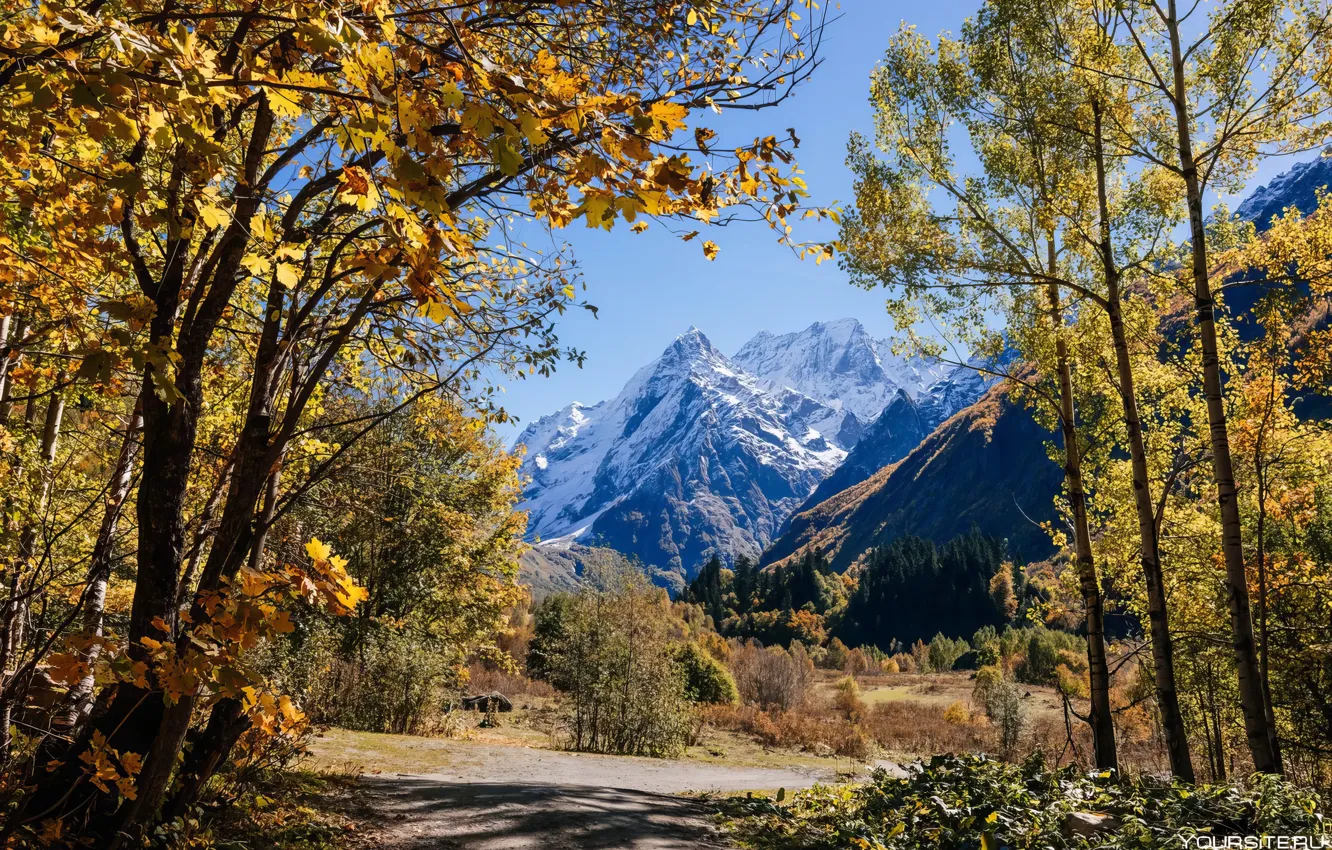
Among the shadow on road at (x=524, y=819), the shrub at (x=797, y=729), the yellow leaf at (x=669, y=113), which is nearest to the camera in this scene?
the yellow leaf at (x=669, y=113)

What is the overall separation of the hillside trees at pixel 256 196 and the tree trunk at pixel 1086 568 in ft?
27.2

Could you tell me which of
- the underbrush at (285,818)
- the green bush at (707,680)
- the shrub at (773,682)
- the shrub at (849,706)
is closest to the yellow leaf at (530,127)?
the underbrush at (285,818)

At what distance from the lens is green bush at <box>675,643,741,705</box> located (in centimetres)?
3338

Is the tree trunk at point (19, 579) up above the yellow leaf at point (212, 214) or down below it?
below

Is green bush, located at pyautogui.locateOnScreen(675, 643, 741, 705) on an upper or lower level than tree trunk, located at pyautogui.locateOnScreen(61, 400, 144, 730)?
lower

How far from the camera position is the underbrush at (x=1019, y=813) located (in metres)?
4.48

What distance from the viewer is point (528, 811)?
7.38 metres

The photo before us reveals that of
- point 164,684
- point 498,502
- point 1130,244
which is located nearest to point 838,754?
point 498,502

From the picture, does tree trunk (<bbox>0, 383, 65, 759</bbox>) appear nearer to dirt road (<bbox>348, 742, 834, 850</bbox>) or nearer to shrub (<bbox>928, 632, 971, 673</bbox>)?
dirt road (<bbox>348, 742, 834, 850</bbox>)

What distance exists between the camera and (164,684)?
86.8 inches

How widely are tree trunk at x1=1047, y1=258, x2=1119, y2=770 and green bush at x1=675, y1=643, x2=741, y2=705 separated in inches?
1007

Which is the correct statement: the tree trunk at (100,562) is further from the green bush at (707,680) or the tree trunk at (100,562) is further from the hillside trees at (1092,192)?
the green bush at (707,680)

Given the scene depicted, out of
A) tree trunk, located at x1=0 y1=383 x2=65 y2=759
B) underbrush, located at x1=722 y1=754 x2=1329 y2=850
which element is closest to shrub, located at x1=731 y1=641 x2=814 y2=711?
underbrush, located at x1=722 y1=754 x2=1329 y2=850

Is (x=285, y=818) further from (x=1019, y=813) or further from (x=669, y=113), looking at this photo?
(x=669, y=113)
